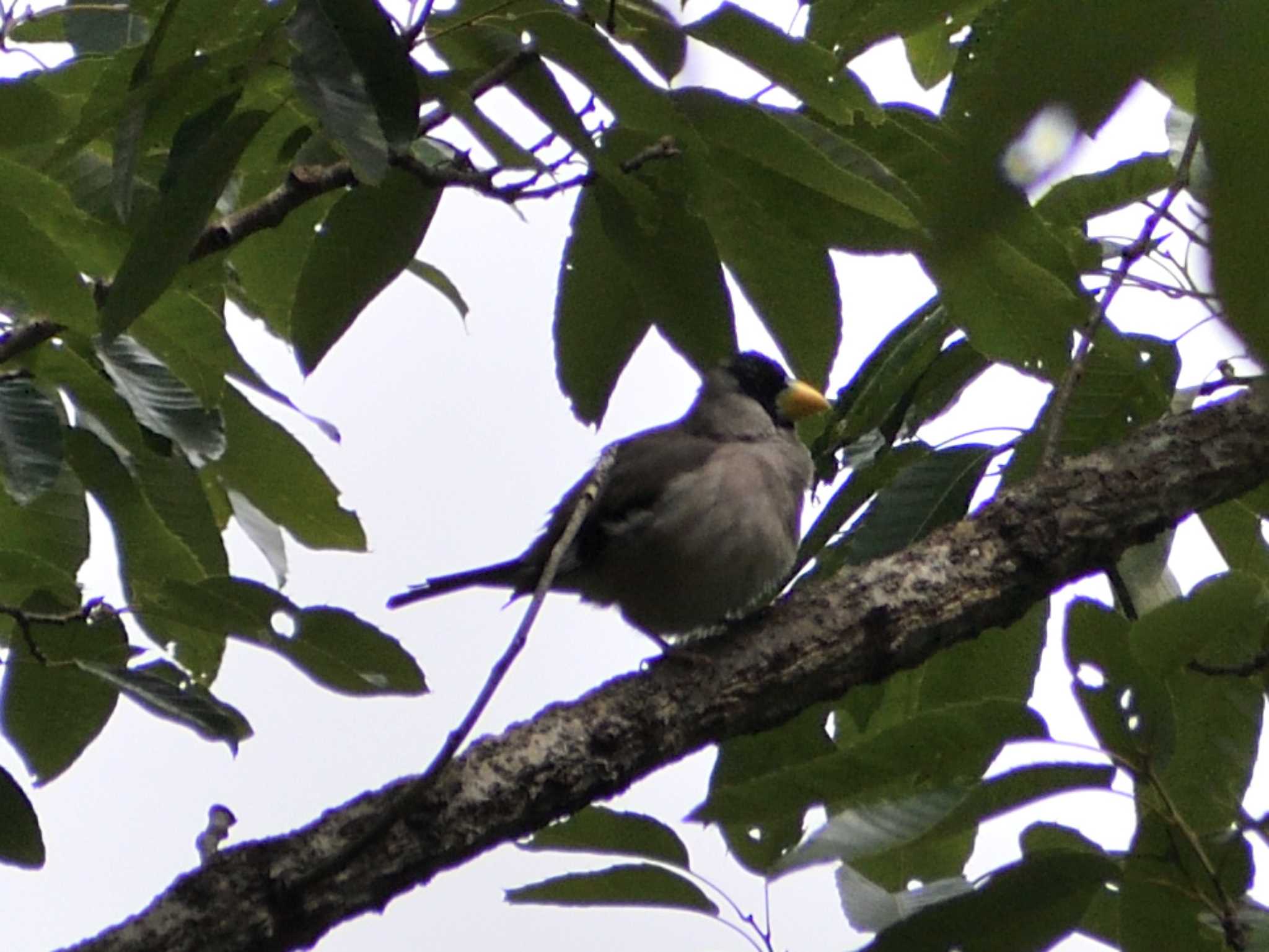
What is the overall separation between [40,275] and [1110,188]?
170 cm

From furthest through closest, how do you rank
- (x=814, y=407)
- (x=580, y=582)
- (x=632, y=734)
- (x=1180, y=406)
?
(x=814, y=407)
(x=580, y=582)
(x=1180, y=406)
(x=632, y=734)

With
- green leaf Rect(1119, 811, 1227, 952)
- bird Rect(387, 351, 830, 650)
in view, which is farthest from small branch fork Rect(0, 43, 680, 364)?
bird Rect(387, 351, 830, 650)

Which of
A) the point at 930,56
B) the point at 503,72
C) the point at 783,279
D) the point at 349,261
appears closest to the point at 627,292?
the point at 783,279

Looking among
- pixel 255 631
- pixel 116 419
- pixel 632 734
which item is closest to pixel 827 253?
pixel 632 734

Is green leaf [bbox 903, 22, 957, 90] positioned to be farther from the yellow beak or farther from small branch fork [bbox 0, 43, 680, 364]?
the yellow beak

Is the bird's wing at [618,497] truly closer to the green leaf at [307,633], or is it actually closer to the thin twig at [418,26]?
the green leaf at [307,633]

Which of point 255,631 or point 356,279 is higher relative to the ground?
point 356,279

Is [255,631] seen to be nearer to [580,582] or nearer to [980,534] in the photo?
[980,534]

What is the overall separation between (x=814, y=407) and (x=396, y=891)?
2601mm

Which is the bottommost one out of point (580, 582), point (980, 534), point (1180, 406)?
point (980, 534)

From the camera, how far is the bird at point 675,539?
3604 mm

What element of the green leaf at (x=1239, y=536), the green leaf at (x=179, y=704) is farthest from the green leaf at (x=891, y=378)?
the green leaf at (x=179, y=704)

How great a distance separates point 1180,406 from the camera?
8.37 ft

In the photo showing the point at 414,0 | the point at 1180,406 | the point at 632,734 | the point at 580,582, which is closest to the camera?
the point at 414,0
